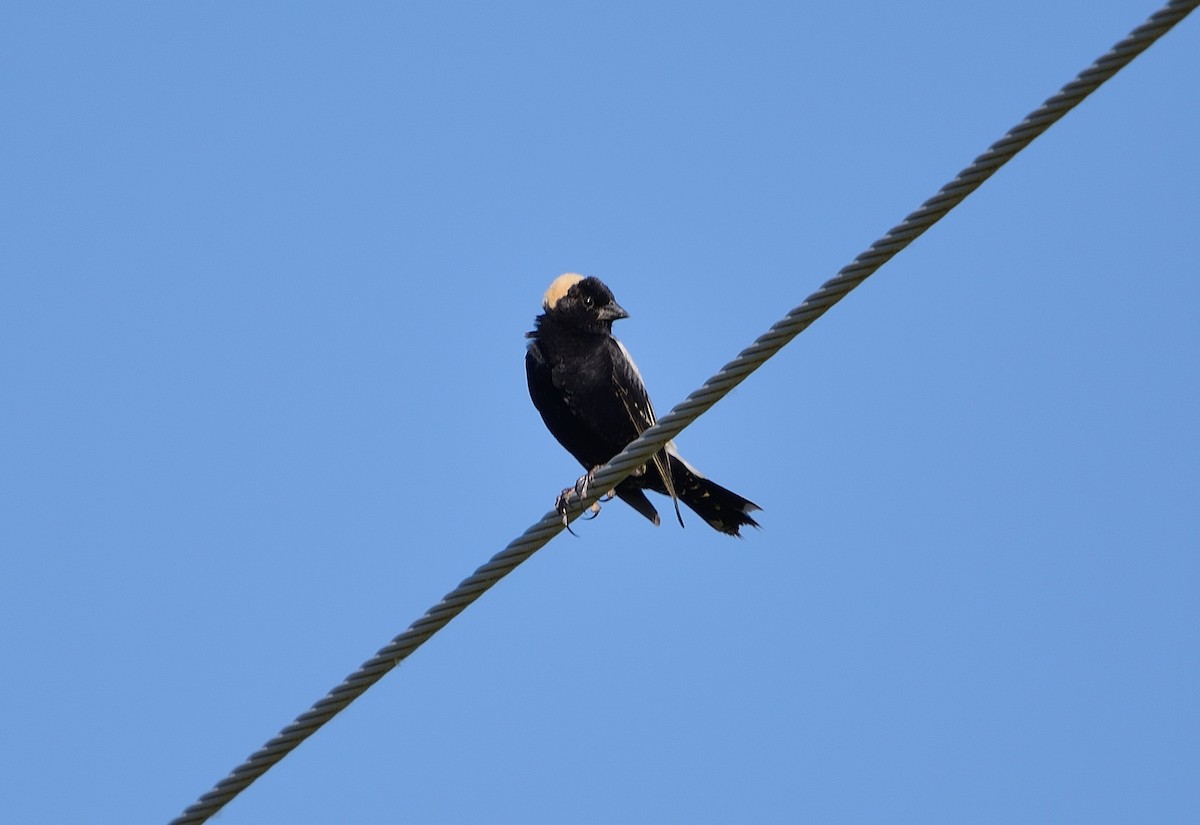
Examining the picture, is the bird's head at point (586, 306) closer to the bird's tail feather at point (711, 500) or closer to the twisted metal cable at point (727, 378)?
the bird's tail feather at point (711, 500)

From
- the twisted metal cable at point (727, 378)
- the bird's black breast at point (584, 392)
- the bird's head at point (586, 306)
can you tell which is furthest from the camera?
the bird's head at point (586, 306)

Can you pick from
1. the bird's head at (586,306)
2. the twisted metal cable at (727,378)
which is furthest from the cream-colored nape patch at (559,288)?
the twisted metal cable at (727,378)

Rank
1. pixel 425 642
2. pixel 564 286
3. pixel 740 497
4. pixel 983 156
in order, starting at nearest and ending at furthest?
1. pixel 983 156
2. pixel 425 642
3. pixel 740 497
4. pixel 564 286

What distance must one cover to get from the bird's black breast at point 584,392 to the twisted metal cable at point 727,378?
2.40m

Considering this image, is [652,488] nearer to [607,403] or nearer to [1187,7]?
[607,403]

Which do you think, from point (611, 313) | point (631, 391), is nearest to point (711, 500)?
point (631, 391)

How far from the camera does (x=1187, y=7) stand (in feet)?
9.70

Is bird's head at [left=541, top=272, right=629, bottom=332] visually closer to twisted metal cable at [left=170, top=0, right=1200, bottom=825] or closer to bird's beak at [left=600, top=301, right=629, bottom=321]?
bird's beak at [left=600, top=301, right=629, bottom=321]

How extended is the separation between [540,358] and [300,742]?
10.7 ft

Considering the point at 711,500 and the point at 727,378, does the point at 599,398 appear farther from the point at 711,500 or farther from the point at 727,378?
the point at 727,378

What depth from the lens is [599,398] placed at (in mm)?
6258

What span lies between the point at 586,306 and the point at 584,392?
445mm

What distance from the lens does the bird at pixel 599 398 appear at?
6227mm

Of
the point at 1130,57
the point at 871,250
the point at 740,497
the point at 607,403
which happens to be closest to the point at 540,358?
the point at 607,403
